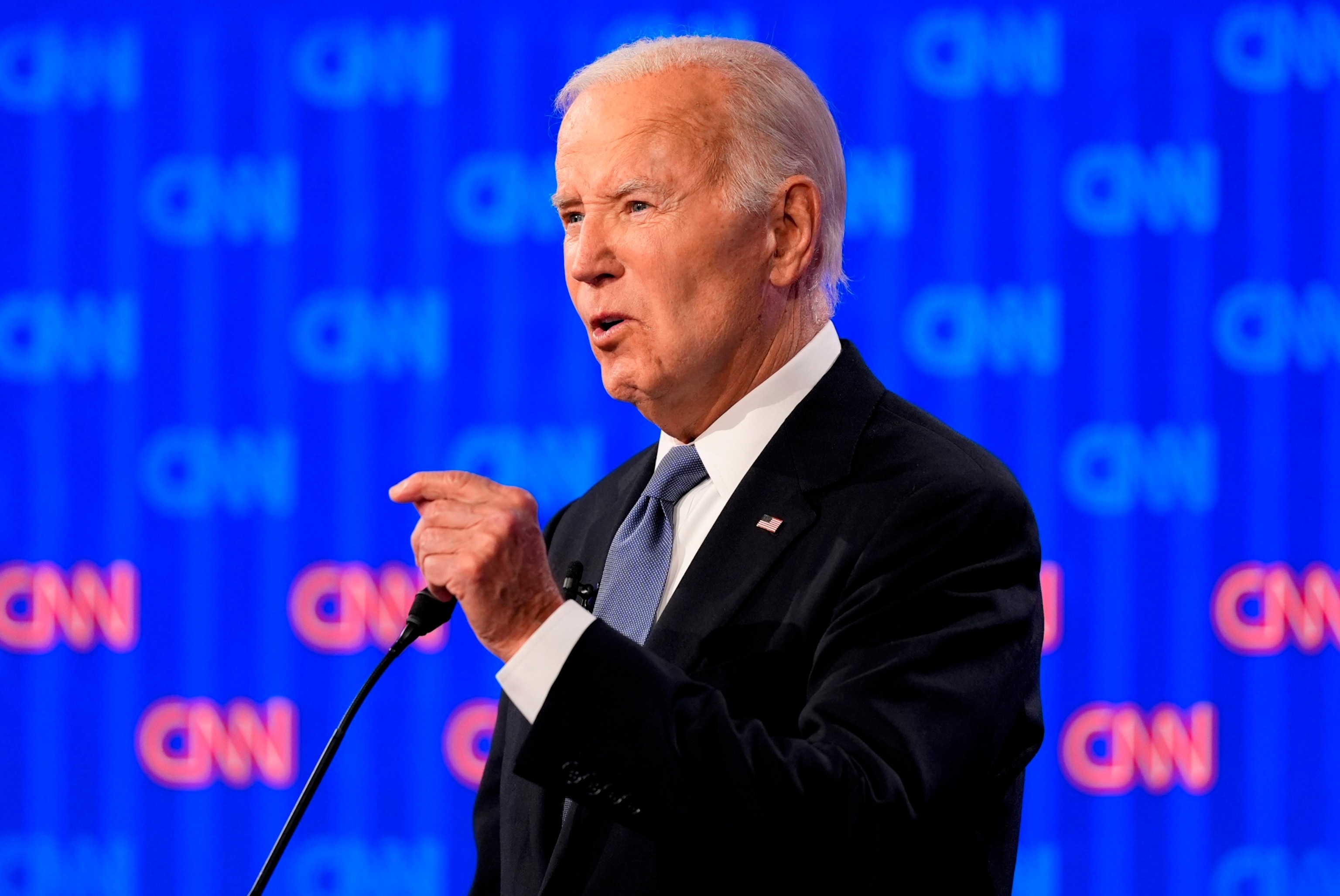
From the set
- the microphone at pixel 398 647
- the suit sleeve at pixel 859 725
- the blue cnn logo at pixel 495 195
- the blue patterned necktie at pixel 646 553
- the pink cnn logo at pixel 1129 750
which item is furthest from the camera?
the blue cnn logo at pixel 495 195

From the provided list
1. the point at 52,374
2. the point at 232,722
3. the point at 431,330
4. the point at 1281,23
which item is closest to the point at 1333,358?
the point at 1281,23

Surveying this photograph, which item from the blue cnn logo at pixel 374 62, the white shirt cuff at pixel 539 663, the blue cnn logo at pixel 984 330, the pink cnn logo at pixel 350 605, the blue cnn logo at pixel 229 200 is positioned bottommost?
the white shirt cuff at pixel 539 663

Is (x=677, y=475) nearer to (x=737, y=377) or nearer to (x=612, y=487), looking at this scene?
(x=737, y=377)

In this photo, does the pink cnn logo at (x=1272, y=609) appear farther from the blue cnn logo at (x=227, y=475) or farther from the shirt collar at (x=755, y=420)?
the blue cnn logo at (x=227, y=475)

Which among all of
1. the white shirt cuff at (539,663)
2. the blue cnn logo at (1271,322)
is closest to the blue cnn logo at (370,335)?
the blue cnn logo at (1271,322)

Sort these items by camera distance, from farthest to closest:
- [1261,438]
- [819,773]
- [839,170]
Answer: [1261,438] → [839,170] → [819,773]

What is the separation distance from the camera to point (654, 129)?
1.42m

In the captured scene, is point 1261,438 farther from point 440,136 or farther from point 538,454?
point 440,136

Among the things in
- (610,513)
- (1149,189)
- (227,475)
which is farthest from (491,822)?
(1149,189)

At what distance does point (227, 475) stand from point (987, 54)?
1.74 metres

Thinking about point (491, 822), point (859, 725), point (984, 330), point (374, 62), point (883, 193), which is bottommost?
point (491, 822)

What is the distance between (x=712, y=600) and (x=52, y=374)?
1.93m

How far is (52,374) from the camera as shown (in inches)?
106

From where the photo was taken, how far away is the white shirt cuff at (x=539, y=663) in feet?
3.51
